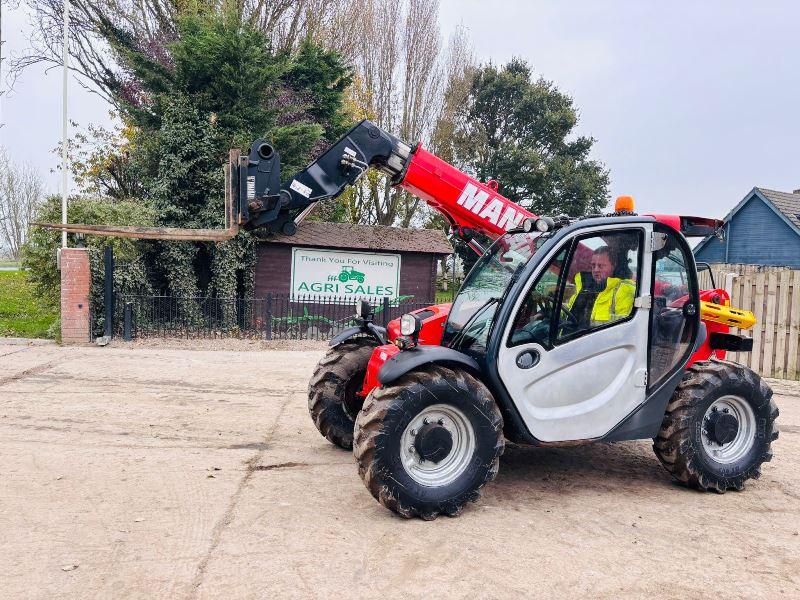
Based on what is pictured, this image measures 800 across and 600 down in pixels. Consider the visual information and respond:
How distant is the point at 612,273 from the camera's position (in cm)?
484

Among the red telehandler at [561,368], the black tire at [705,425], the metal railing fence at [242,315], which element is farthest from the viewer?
the metal railing fence at [242,315]

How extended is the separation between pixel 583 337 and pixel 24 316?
1642cm

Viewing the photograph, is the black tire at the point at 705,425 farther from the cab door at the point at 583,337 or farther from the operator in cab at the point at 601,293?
the operator in cab at the point at 601,293

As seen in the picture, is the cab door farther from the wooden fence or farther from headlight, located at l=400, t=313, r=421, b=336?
the wooden fence

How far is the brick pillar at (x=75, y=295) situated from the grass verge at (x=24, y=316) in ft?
3.05

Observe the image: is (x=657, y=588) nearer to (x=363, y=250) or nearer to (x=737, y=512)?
(x=737, y=512)

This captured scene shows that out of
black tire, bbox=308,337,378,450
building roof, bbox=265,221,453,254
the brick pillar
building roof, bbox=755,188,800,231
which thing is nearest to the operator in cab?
black tire, bbox=308,337,378,450

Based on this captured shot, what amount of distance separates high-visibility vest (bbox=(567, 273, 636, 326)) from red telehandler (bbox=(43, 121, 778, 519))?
0.01 meters

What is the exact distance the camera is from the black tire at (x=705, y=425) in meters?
4.94

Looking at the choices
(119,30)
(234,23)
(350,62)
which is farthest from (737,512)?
(350,62)

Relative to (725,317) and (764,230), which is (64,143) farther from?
(764,230)

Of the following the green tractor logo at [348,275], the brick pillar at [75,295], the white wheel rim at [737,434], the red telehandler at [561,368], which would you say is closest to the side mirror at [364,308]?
the red telehandler at [561,368]

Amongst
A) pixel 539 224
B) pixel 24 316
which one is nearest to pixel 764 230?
pixel 539 224

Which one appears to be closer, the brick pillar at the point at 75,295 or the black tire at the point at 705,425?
the black tire at the point at 705,425
